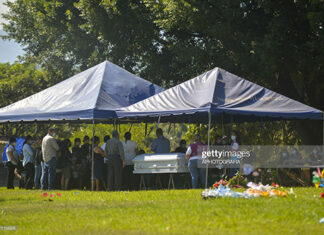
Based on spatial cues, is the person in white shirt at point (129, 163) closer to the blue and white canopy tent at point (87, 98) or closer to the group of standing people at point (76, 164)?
the group of standing people at point (76, 164)

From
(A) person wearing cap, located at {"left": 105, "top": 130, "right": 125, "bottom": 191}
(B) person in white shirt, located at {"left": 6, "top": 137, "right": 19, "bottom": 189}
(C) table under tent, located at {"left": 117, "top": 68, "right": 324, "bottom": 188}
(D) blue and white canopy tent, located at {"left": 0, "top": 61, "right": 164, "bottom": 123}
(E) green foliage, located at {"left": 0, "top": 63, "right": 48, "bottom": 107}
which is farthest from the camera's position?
(E) green foliage, located at {"left": 0, "top": 63, "right": 48, "bottom": 107}

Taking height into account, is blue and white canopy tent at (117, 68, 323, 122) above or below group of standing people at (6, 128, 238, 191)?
above

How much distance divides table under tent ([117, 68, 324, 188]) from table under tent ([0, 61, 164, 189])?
1.19m

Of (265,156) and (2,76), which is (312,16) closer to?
(265,156)

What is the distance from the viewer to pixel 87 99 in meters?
19.1

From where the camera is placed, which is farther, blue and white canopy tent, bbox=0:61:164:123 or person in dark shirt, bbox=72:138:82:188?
person in dark shirt, bbox=72:138:82:188

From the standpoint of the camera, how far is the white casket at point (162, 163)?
16.3 m

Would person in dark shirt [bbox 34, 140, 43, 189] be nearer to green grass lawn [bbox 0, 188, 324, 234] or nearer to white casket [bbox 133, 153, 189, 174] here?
white casket [bbox 133, 153, 189, 174]

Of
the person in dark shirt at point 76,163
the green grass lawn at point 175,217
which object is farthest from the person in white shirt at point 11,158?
the green grass lawn at point 175,217

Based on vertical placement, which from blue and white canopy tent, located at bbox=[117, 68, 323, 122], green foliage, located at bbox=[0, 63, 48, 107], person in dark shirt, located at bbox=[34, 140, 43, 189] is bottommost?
person in dark shirt, located at bbox=[34, 140, 43, 189]

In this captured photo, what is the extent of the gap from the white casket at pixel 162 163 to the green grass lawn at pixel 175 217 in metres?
4.71

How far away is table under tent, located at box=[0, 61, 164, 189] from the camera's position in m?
18.3

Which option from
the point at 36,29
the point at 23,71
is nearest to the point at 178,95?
the point at 36,29

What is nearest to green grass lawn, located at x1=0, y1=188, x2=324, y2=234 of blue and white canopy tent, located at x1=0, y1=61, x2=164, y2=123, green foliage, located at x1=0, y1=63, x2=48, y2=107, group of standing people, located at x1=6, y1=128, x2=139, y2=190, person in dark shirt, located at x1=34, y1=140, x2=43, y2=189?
group of standing people, located at x1=6, y1=128, x2=139, y2=190
